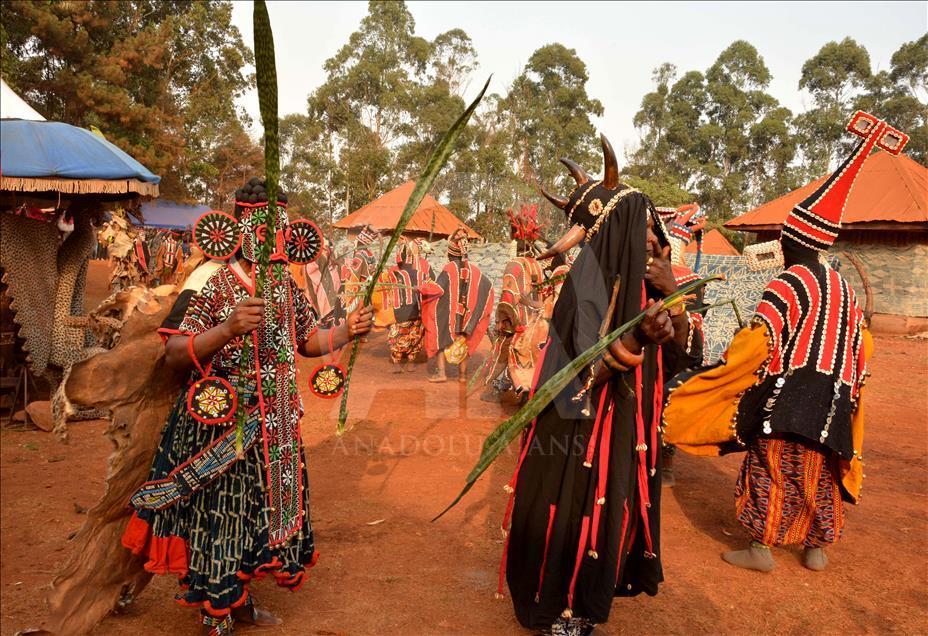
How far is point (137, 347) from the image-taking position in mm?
3100

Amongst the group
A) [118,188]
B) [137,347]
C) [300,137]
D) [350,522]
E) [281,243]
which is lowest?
[350,522]

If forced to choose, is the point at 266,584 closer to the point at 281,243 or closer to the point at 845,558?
the point at 281,243

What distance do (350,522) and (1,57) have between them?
12.3 metres

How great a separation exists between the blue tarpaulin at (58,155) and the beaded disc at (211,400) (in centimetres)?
413

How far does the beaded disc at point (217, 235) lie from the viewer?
2.83 meters

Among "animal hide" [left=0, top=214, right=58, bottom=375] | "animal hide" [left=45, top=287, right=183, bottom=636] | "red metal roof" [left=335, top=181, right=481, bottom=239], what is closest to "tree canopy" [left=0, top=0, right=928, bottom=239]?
"red metal roof" [left=335, top=181, right=481, bottom=239]

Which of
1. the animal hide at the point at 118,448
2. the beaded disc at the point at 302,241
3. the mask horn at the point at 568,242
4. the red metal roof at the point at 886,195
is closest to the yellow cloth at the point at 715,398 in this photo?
the mask horn at the point at 568,242

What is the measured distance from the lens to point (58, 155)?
19.5ft

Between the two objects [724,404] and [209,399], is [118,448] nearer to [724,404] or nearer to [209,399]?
[209,399]

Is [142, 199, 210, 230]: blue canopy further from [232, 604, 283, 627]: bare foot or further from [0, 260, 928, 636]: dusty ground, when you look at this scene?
[232, 604, 283, 627]: bare foot

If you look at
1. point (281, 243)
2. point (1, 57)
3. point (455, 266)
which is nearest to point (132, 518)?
point (281, 243)

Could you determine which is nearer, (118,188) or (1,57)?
(118,188)

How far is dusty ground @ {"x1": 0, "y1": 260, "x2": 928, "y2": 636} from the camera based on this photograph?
3.54m

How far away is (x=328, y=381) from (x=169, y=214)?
33117 mm
